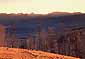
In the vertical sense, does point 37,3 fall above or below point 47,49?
above

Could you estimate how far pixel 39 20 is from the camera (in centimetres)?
133

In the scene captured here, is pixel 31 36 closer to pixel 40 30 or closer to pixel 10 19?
pixel 40 30

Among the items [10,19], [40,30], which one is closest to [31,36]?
[40,30]

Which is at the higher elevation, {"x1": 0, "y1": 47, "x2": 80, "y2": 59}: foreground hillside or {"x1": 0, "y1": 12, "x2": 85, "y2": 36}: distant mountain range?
{"x1": 0, "y1": 12, "x2": 85, "y2": 36}: distant mountain range

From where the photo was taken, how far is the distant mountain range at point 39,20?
132 cm

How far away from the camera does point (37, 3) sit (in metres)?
1.40

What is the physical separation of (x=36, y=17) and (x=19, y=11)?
0.14m

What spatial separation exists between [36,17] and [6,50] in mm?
321

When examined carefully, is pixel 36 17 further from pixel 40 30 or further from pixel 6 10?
pixel 6 10

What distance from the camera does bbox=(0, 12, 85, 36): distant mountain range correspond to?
1.32 metres

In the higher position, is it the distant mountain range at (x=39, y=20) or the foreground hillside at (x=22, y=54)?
Result: the distant mountain range at (x=39, y=20)

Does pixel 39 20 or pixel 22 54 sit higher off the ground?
pixel 39 20

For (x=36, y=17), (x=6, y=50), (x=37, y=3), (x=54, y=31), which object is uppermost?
(x=37, y=3)

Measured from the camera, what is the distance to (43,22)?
1.33m
